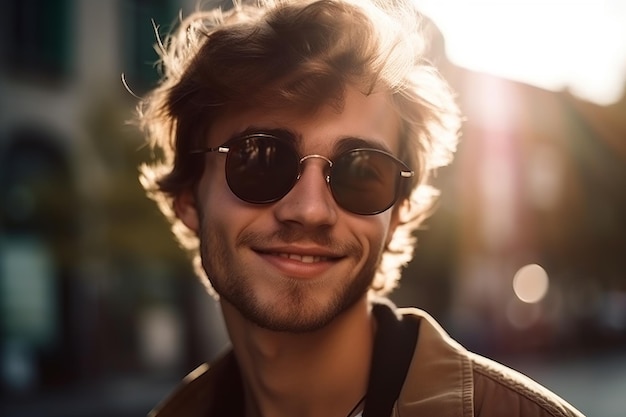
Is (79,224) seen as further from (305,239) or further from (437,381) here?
(437,381)

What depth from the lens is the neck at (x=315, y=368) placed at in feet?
8.86

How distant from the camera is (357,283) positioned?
264cm

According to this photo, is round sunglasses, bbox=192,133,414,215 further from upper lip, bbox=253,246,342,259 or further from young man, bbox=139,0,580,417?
upper lip, bbox=253,246,342,259

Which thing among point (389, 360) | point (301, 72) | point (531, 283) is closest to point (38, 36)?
point (301, 72)

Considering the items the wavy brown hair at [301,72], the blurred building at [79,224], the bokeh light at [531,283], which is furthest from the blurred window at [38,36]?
the bokeh light at [531,283]

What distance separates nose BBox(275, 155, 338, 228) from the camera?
2561mm

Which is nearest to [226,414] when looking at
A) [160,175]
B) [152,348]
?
[160,175]

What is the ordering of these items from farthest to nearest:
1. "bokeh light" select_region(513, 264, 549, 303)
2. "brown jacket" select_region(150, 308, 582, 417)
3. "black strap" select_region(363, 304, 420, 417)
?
1. "bokeh light" select_region(513, 264, 549, 303)
2. "black strap" select_region(363, 304, 420, 417)
3. "brown jacket" select_region(150, 308, 582, 417)

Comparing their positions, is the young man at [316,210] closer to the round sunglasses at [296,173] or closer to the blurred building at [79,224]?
the round sunglasses at [296,173]

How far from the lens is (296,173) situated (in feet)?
8.63

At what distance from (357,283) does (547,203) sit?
3882 centimetres

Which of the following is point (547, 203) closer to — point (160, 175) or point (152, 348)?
point (152, 348)

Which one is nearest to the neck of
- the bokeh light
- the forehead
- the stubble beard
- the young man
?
the young man

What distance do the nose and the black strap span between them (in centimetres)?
40
